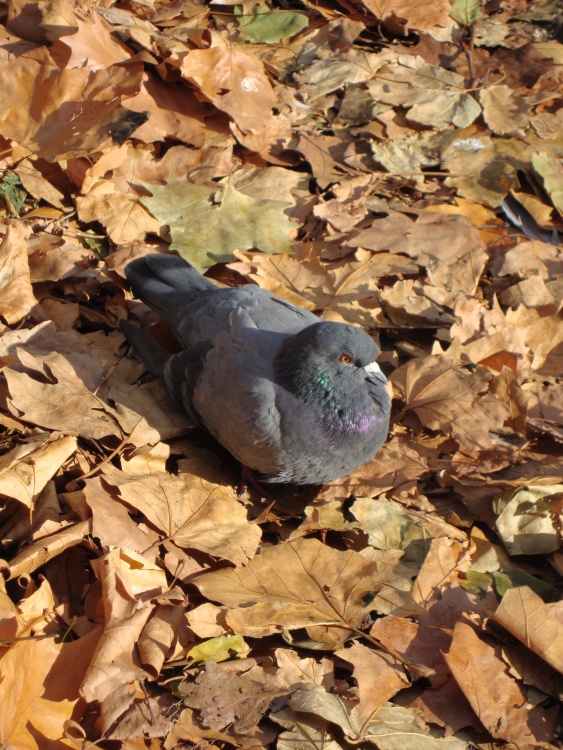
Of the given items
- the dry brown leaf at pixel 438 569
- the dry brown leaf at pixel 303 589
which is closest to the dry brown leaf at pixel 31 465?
the dry brown leaf at pixel 303 589

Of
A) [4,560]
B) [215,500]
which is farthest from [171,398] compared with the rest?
[4,560]

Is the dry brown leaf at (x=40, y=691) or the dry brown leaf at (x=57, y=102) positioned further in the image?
the dry brown leaf at (x=57, y=102)

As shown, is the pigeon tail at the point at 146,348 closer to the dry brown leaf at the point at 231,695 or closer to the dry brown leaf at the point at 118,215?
the dry brown leaf at the point at 118,215

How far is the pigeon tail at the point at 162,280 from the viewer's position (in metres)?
4.33

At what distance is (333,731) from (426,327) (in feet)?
8.35

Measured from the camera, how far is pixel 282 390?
146 inches

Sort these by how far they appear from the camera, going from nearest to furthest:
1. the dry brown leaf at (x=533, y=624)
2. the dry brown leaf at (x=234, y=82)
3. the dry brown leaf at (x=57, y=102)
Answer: the dry brown leaf at (x=533, y=624) < the dry brown leaf at (x=57, y=102) < the dry brown leaf at (x=234, y=82)

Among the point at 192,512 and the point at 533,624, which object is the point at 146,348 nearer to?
the point at 192,512

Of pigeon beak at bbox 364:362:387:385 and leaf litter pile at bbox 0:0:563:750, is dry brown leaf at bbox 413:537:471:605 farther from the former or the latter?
pigeon beak at bbox 364:362:387:385

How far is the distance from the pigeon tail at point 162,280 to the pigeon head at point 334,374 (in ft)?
2.99

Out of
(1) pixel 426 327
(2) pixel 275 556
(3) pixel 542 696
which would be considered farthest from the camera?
(1) pixel 426 327

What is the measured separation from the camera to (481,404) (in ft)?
13.6

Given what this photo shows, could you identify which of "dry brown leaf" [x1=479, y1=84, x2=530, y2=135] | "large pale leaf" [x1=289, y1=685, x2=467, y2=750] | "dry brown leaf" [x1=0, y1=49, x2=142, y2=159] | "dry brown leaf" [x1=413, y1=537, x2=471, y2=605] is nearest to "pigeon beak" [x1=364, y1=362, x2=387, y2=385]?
"dry brown leaf" [x1=413, y1=537, x2=471, y2=605]

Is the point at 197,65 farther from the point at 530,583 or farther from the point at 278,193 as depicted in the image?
the point at 530,583
